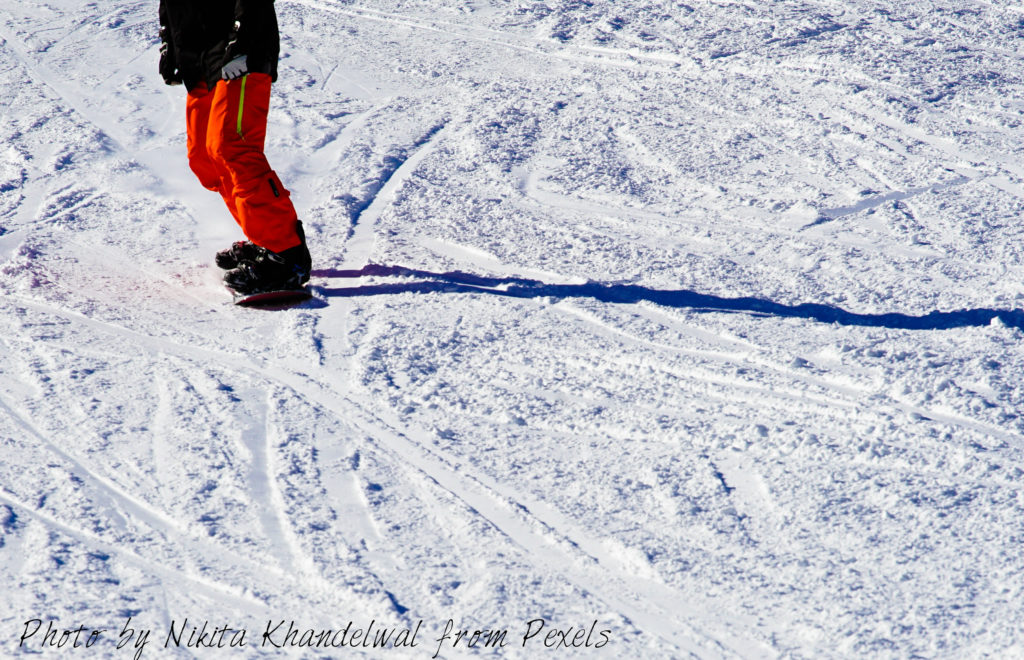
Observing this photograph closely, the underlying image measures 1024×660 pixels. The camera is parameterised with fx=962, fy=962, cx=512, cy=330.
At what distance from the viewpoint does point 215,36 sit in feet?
12.5

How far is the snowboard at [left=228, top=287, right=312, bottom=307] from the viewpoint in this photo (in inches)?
159

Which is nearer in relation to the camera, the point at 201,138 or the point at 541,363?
the point at 541,363

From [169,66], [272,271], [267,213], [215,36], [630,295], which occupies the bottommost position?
[630,295]

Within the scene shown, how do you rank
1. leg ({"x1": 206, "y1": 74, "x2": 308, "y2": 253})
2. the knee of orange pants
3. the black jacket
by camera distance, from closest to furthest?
the black jacket → leg ({"x1": 206, "y1": 74, "x2": 308, "y2": 253}) → the knee of orange pants

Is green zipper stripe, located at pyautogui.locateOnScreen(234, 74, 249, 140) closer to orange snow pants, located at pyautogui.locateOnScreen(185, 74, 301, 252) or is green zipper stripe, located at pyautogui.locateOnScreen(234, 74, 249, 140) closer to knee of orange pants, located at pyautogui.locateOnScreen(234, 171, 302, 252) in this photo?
orange snow pants, located at pyautogui.locateOnScreen(185, 74, 301, 252)

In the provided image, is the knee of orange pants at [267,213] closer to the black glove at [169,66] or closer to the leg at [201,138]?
the leg at [201,138]

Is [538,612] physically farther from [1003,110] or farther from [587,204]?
[1003,110]

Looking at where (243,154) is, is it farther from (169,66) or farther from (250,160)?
(169,66)

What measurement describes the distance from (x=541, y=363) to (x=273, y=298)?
1235 mm

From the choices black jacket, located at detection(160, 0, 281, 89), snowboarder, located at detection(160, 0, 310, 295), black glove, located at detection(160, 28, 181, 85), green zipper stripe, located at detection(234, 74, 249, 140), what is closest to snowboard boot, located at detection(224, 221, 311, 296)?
snowboarder, located at detection(160, 0, 310, 295)

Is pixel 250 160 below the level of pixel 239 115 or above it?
below

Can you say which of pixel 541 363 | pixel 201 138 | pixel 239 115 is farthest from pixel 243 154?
pixel 541 363

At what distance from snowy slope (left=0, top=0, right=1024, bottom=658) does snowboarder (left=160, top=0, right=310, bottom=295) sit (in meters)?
0.25

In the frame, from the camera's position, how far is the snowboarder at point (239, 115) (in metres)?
3.75
